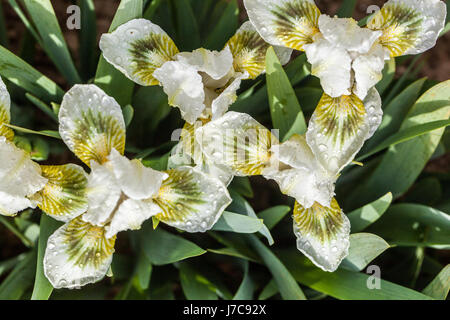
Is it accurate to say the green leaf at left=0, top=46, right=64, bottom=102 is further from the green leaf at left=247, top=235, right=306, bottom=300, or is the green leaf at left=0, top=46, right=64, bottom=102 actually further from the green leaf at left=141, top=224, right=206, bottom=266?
the green leaf at left=247, top=235, right=306, bottom=300

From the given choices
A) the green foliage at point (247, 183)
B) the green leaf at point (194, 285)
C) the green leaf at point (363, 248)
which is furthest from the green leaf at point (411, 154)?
the green leaf at point (194, 285)

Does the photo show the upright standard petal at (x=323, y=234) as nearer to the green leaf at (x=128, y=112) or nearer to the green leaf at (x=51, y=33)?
the green leaf at (x=128, y=112)

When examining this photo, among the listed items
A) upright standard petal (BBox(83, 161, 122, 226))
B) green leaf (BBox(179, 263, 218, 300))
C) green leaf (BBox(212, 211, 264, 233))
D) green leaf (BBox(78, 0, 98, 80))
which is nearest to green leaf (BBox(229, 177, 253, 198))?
green leaf (BBox(212, 211, 264, 233))

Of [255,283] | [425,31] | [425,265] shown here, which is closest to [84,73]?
[255,283]

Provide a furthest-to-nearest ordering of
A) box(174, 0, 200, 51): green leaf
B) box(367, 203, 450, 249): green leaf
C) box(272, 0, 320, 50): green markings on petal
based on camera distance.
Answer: box(174, 0, 200, 51): green leaf, box(367, 203, 450, 249): green leaf, box(272, 0, 320, 50): green markings on petal

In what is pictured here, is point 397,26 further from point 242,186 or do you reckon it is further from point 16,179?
point 16,179
